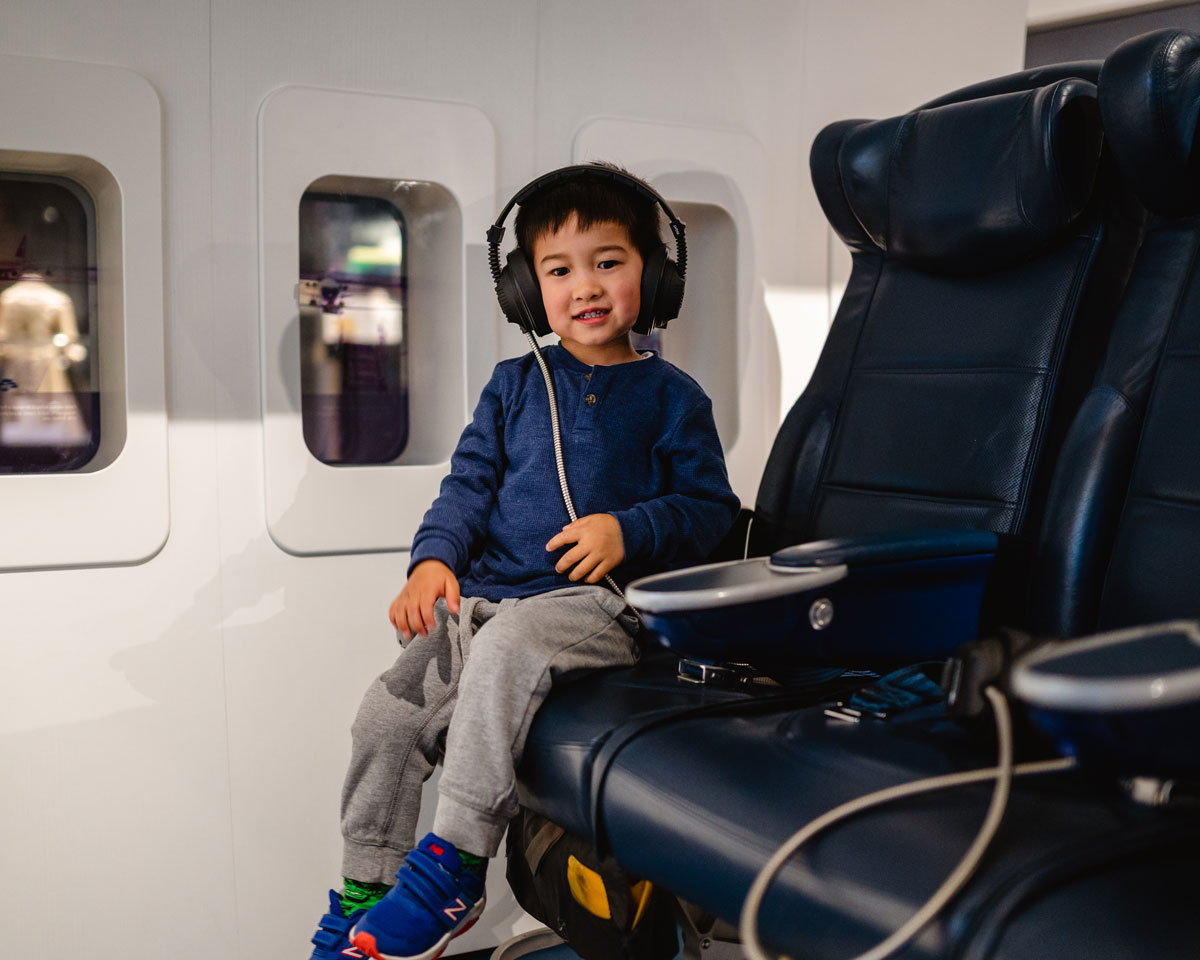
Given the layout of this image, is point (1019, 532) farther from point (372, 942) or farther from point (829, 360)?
point (372, 942)

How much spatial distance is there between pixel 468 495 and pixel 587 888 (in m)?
0.59

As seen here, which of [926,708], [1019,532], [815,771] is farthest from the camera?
[1019,532]

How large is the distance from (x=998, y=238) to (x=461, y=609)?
2.99ft

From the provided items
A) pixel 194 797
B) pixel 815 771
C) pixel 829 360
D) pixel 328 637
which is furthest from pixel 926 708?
pixel 194 797

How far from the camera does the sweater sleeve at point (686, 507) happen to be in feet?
5.00

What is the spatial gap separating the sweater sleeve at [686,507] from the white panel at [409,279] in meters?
0.56

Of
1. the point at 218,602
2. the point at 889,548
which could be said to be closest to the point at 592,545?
the point at 889,548

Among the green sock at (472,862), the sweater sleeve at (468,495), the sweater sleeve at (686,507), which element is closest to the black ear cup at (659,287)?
the sweater sleeve at (686,507)

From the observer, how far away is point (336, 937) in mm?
1427

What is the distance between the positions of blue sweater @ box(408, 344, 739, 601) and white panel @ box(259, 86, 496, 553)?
1.11 feet

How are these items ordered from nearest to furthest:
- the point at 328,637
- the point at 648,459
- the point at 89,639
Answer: the point at 648,459 → the point at 89,639 → the point at 328,637

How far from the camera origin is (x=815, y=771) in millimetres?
1023

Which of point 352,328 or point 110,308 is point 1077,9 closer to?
point 352,328

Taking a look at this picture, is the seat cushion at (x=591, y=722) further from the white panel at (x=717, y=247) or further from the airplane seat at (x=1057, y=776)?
the white panel at (x=717, y=247)
